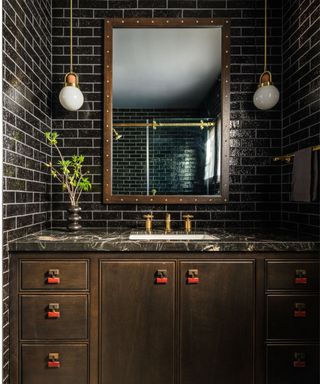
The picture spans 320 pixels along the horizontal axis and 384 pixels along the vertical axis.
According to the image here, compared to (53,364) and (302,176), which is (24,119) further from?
(302,176)

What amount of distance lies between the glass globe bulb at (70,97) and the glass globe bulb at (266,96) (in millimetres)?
1266

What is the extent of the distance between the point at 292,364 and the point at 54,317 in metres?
1.41

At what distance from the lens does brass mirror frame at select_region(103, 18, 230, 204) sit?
8.57 feet

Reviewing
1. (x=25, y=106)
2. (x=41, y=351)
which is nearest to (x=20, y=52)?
(x=25, y=106)

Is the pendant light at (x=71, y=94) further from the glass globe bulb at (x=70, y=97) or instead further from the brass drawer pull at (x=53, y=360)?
the brass drawer pull at (x=53, y=360)

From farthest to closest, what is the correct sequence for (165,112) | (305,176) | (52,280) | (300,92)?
(165,112) → (300,92) → (305,176) → (52,280)

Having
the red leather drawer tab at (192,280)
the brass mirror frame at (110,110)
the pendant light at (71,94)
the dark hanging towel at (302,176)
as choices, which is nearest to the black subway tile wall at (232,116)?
the brass mirror frame at (110,110)

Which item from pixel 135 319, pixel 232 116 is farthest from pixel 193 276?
pixel 232 116

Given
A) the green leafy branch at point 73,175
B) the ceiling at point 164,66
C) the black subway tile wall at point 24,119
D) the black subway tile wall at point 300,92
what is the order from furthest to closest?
the ceiling at point 164,66 < the green leafy branch at point 73,175 < the black subway tile wall at point 300,92 < the black subway tile wall at point 24,119

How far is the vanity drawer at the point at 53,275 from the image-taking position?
1960 millimetres

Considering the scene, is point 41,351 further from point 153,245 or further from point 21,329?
point 153,245

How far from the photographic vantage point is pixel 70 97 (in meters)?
2.41

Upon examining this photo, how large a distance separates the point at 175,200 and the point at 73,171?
0.82 metres

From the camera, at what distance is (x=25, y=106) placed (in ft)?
7.02
